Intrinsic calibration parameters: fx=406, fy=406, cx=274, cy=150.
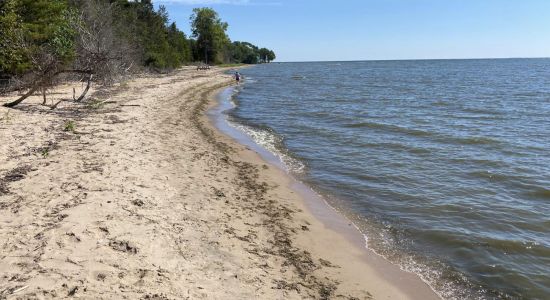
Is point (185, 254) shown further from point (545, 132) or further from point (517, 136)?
point (545, 132)

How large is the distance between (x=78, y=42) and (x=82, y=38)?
2.34m

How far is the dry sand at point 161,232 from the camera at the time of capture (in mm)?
5379

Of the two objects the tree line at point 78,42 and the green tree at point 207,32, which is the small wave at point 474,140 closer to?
the tree line at point 78,42

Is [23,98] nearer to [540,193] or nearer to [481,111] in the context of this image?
[540,193]

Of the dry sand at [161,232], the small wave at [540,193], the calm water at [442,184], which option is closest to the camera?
the dry sand at [161,232]

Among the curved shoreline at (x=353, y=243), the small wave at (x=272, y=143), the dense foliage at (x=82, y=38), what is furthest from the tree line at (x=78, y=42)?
the curved shoreline at (x=353, y=243)

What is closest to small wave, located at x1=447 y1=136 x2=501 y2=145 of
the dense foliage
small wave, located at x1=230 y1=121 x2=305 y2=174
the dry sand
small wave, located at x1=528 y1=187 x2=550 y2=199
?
small wave, located at x1=528 y1=187 x2=550 y2=199

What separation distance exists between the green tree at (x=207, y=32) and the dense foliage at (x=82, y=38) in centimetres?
2017

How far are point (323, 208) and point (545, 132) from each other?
1446 cm

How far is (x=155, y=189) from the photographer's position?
28.9 feet

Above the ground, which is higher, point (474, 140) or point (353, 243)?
point (474, 140)

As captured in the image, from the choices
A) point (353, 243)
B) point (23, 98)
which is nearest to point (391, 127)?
point (353, 243)

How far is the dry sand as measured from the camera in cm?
538

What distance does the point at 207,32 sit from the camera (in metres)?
105
